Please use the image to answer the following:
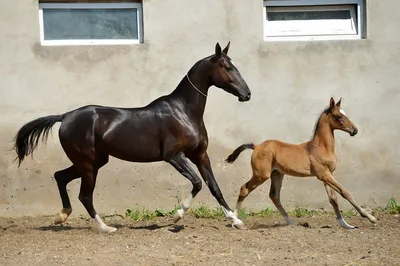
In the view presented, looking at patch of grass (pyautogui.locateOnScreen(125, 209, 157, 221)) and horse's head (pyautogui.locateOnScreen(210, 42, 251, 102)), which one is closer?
horse's head (pyautogui.locateOnScreen(210, 42, 251, 102))

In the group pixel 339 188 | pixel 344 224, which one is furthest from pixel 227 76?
pixel 344 224

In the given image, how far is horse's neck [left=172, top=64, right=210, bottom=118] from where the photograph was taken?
8.71 m

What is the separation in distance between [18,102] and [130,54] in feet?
5.28

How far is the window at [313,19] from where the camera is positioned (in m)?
10.3

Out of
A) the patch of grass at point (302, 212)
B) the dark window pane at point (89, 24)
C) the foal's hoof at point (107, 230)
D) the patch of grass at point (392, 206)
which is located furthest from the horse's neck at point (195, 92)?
the patch of grass at point (392, 206)

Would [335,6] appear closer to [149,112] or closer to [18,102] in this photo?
[149,112]

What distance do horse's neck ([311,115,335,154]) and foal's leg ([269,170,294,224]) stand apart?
2.34 ft

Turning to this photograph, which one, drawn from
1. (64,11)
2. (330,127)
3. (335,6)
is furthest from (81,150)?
(335,6)

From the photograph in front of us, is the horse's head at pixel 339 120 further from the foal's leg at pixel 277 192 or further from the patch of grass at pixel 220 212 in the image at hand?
the patch of grass at pixel 220 212

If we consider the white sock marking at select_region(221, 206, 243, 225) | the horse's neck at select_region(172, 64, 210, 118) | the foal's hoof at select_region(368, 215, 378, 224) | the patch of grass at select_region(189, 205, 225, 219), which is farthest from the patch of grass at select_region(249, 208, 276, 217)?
the horse's neck at select_region(172, 64, 210, 118)

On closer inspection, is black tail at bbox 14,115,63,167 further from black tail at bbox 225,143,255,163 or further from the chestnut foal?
the chestnut foal

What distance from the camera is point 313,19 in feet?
34.1

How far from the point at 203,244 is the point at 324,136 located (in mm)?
2244

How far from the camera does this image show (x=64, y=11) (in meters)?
10.0
